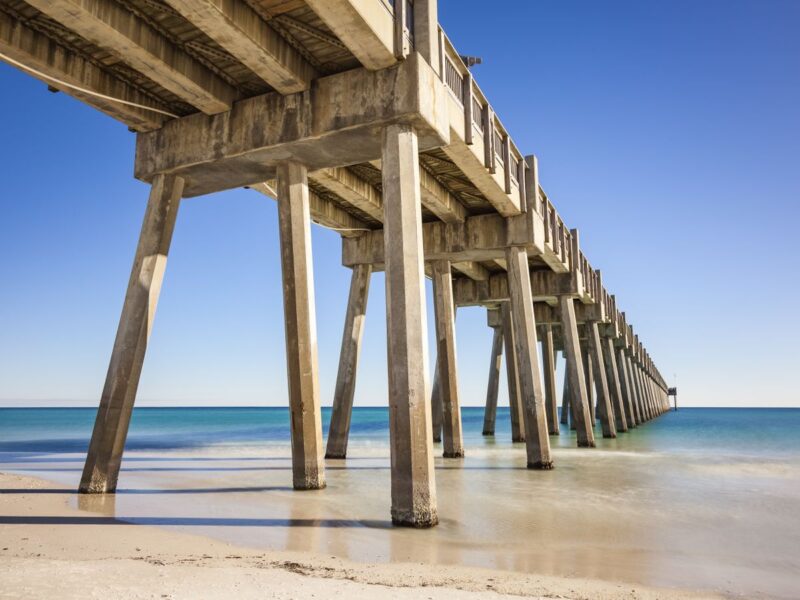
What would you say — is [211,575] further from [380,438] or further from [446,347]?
[380,438]

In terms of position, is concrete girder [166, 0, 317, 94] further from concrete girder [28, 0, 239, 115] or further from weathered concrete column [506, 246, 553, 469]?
weathered concrete column [506, 246, 553, 469]

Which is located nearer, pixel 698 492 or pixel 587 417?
pixel 698 492

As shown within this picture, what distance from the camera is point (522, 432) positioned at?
23.4 meters

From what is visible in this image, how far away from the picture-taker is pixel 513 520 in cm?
766

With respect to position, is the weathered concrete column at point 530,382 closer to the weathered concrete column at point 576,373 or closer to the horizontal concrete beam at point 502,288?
the weathered concrete column at point 576,373

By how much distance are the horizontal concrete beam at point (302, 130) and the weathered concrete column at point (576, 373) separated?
12483 millimetres

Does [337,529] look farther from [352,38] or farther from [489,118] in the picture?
[489,118]

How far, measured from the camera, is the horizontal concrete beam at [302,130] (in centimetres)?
810

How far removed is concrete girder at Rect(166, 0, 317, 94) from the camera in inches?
274

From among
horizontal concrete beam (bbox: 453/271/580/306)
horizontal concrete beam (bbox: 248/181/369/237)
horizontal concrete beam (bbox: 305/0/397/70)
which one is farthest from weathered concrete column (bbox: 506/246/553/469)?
horizontal concrete beam (bbox: 305/0/397/70)

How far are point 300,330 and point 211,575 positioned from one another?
205 inches

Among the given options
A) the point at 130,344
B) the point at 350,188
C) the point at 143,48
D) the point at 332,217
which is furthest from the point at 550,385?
the point at 143,48

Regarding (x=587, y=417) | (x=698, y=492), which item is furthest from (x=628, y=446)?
(x=698, y=492)

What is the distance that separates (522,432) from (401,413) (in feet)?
57.2
